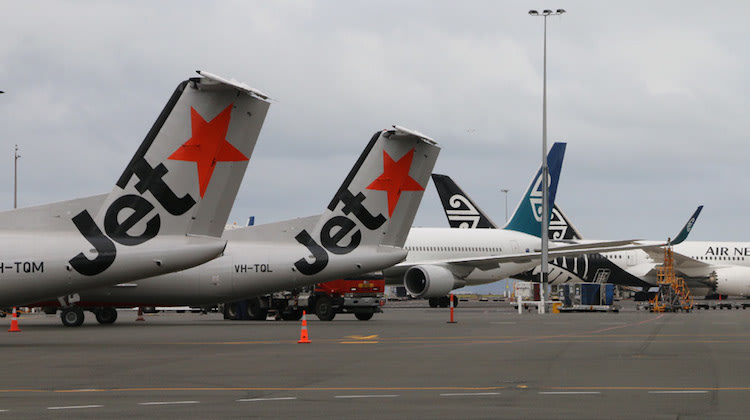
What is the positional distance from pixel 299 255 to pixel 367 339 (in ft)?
28.1

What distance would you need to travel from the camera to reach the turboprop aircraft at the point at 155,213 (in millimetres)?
24016

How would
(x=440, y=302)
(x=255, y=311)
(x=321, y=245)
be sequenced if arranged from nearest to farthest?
(x=321, y=245)
(x=255, y=311)
(x=440, y=302)

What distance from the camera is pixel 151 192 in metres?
25.3

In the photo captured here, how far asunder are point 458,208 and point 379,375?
2233 inches


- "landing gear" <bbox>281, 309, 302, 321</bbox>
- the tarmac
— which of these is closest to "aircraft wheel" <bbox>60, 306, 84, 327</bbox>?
the tarmac

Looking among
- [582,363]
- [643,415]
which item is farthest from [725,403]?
[582,363]

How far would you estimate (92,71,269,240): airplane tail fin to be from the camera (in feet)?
82.4

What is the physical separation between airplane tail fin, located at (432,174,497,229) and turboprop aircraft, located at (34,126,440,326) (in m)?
34.7

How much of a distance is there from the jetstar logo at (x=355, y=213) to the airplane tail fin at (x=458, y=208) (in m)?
34.9

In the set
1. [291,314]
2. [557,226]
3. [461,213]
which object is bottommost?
[291,314]

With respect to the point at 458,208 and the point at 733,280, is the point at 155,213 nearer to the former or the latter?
the point at 458,208

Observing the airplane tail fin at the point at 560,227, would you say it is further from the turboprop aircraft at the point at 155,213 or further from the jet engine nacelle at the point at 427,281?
the turboprop aircraft at the point at 155,213

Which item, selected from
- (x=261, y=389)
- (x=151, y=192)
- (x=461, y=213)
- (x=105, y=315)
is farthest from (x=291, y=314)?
(x=461, y=213)

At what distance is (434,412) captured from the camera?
12.2 m
